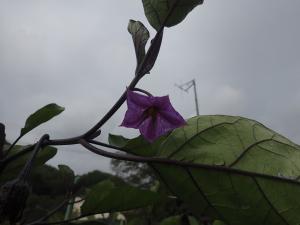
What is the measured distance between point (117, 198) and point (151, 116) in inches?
7.0

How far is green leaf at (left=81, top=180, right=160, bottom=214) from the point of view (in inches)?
32.8

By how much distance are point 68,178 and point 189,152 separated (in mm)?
702

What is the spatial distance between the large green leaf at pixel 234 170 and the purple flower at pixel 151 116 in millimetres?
32

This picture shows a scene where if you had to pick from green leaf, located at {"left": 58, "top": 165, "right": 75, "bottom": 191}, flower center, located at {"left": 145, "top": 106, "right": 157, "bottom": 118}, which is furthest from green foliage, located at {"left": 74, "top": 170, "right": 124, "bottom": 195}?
flower center, located at {"left": 145, "top": 106, "right": 157, "bottom": 118}

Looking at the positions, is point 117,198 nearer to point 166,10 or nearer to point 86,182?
point 166,10

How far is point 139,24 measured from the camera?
2.65 ft

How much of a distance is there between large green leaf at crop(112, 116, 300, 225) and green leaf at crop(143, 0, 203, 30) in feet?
0.62

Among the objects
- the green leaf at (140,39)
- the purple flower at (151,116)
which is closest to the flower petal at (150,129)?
the purple flower at (151,116)

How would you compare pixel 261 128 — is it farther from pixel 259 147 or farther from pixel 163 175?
pixel 163 175

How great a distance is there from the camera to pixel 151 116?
0.82 m

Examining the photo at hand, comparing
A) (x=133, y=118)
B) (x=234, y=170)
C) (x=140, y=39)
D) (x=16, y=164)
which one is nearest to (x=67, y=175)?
(x=16, y=164)

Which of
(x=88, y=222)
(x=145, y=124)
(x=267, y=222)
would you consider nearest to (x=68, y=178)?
(x=88, y=222)

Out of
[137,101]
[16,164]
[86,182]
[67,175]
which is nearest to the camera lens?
[137,101]

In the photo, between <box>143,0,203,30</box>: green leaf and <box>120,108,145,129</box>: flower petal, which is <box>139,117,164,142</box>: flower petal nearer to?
<box>120,108,145,129</box>: flower petal
